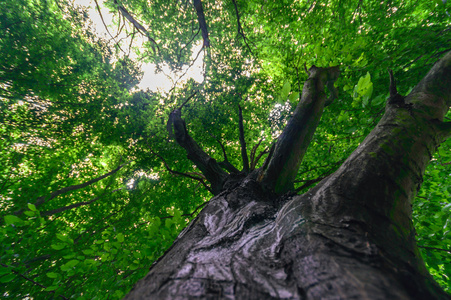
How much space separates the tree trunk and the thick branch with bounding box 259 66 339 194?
2.34 ft

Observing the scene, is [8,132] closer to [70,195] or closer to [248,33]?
[70,195]

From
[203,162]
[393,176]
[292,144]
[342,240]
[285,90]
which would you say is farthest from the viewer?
[203,162]

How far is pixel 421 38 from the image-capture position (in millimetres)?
3012

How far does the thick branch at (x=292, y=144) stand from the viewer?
78.6 inches

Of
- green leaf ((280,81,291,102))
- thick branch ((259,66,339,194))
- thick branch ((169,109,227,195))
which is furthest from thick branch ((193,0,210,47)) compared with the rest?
green leaf ((280,81,291,102))

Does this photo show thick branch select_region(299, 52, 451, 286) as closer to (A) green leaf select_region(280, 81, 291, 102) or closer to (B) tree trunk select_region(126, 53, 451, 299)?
(B) tree trunk select_region(126, 53, 451, 299)

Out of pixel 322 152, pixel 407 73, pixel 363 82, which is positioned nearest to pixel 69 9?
pixel 363 82

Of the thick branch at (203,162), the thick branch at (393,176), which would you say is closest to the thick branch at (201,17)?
the thick branch at (203,162)

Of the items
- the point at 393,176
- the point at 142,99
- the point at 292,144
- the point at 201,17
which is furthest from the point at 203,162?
the point at 142,99

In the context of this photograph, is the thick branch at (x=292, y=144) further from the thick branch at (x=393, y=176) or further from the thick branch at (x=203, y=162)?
the thick branch at (x=203, y=162)

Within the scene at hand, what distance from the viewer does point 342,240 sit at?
68cm

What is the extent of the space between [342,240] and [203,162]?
246 centimetres

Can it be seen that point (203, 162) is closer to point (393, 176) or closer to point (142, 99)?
point (393, 176)

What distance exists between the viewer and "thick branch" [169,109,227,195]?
2844 millimetres
